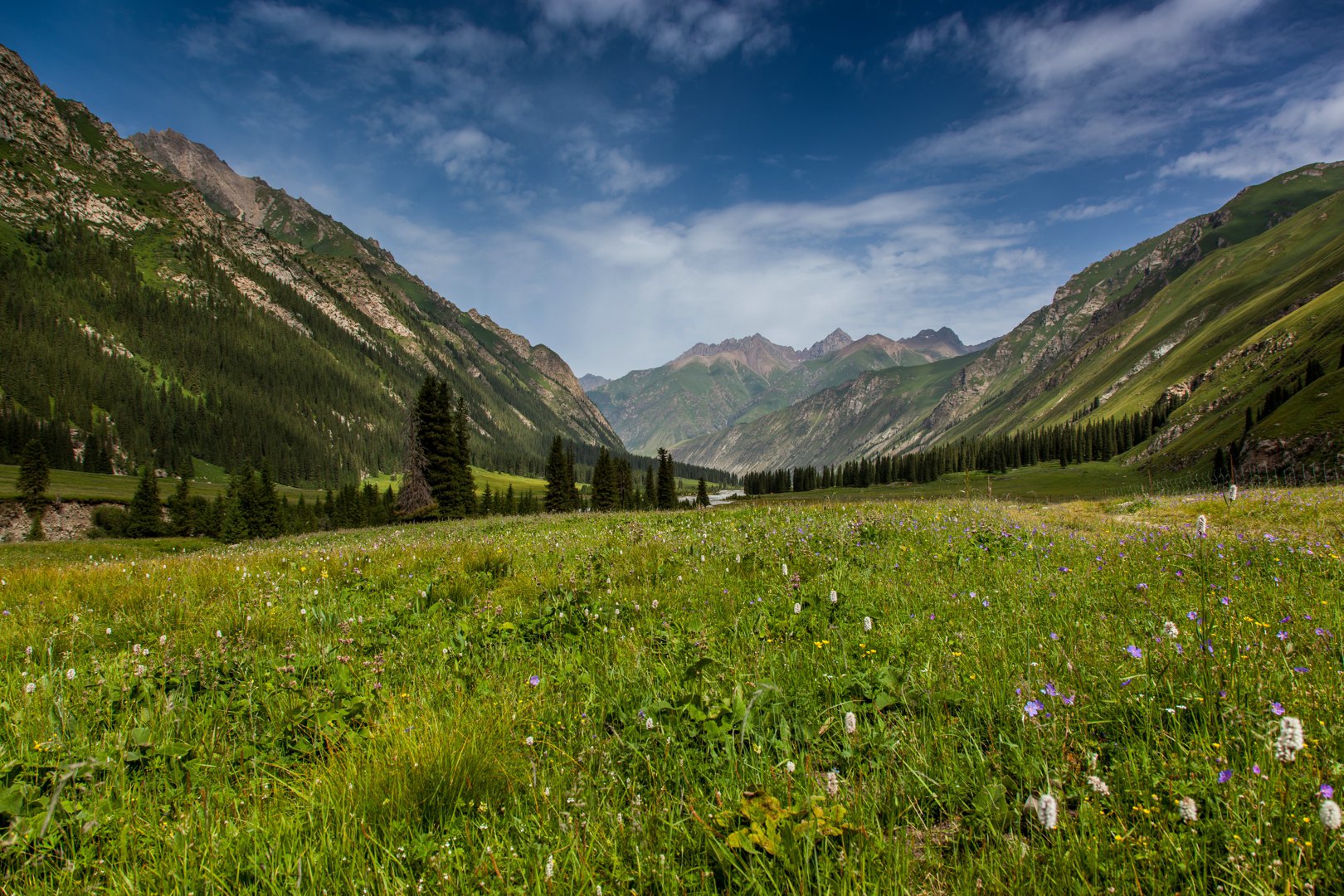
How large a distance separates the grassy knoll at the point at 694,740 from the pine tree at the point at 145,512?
95.0 m

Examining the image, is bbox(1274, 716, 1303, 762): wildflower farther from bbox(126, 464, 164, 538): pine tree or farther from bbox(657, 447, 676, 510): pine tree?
bbox(126, 464, 164, 538): pine tree

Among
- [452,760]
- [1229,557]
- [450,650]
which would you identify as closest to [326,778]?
[452,760]

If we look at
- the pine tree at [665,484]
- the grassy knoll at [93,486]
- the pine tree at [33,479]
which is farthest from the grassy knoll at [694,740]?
the grassy knoll at [93,486]

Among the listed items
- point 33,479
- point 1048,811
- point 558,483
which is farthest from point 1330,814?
point 33,479

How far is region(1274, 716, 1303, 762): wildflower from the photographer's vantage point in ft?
5.57

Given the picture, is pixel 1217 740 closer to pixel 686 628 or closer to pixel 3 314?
pixel 686 628

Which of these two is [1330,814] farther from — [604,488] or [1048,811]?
[604,488]

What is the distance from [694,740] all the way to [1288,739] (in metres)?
2.45

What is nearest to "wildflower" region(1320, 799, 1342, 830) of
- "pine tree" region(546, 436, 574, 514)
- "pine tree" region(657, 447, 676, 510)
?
"pine tree" region(546, 436, 574, 514)

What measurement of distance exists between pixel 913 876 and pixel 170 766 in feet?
12.4

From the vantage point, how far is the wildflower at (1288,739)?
170 centimetres

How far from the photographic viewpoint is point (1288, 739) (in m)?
1.75

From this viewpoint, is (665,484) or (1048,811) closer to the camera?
(1048,811)

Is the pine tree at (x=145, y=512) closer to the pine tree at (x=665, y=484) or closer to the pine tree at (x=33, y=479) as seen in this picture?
the pine tree at (x=33, y=479)
